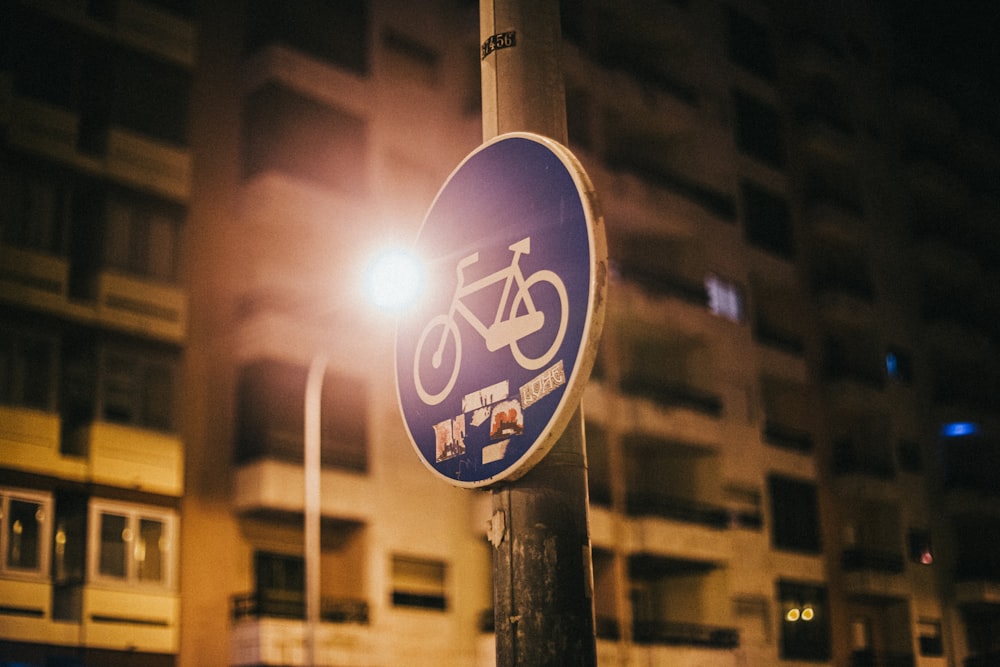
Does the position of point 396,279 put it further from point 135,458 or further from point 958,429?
Result: point 958,429

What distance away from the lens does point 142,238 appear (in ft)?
85.5

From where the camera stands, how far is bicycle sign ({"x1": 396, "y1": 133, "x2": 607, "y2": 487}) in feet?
10.1

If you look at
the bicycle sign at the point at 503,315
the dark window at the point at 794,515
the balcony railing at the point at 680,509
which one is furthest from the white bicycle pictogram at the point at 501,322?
the dark window at the point at 794,515

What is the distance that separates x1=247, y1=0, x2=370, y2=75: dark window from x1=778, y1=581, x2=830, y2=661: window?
19.2 metres

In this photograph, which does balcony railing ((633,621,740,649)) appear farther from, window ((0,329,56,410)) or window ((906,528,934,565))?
window ((0,329,56,410))

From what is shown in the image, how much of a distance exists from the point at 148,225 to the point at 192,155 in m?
1.98

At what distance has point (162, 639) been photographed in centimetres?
2423

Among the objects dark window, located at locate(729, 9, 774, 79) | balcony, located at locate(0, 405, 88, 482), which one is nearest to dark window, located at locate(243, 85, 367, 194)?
balcony, located at locate(0, 405, 88, 482)

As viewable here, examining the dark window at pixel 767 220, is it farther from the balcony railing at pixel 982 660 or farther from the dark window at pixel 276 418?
the dark window at pixel 276 418

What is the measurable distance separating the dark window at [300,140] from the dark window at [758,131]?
16210mm

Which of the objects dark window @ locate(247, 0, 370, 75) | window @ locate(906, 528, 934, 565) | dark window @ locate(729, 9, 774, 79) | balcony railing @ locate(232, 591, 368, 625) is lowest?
balcony railing @ locate(232, 591, 368, 625)

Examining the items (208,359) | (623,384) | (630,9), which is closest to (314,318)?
(208,359)

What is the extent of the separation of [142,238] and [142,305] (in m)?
1.51

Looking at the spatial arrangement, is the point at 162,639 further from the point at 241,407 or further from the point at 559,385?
the point at 559,385
